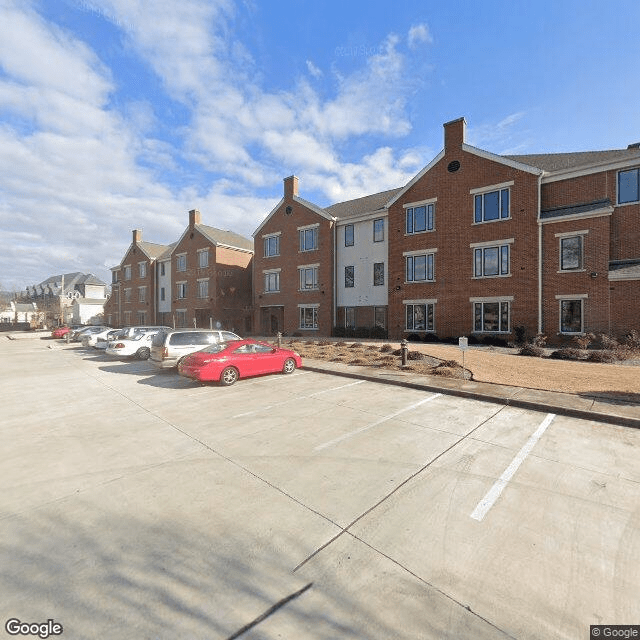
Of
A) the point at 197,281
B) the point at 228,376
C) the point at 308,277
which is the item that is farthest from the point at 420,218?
the point at 197,281

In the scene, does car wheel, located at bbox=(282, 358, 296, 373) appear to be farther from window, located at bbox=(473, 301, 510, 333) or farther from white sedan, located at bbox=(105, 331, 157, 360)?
window, located at bbox=(473, 301, 510, 333)

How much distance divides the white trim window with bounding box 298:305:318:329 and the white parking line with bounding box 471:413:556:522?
22.6m

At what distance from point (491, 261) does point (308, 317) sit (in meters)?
14.6

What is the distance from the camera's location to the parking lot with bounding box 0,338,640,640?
8.54ft

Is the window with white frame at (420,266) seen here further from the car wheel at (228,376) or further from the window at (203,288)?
the window at (203,288)

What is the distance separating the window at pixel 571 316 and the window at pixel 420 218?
29.8 feet

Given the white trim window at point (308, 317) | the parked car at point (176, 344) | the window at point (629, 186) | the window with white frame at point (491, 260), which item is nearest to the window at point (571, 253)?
the window with white frame at point (491, 260)

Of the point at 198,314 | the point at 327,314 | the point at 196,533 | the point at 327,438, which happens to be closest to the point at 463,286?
the point at 327,314

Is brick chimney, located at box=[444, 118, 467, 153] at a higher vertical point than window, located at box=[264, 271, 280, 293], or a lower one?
higher

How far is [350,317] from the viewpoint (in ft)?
89.2

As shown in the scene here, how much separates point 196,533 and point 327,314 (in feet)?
80.1

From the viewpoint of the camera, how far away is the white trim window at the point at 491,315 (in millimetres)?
20312

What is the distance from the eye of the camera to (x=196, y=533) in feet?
11.7

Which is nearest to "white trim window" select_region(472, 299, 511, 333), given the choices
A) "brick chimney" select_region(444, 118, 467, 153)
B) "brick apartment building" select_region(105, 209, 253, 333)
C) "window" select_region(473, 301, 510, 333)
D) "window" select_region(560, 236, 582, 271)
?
"window" select_region(473, 301, 510, 333)
